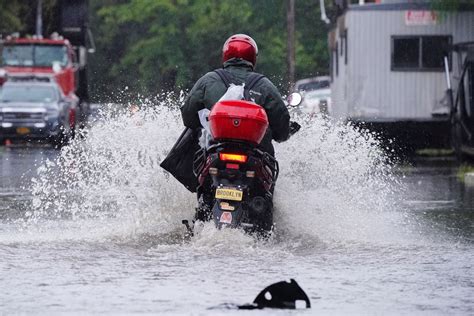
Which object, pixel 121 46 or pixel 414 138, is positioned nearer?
pixel 414 138

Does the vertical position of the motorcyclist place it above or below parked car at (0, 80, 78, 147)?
above

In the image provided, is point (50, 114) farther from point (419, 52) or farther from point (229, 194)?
point (229, 194)

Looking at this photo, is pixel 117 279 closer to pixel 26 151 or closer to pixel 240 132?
pixel 240 132

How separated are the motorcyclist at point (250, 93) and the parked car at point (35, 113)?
A: 29.6m

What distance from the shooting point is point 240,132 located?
39.5 feet

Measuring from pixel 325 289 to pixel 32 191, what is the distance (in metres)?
10.9

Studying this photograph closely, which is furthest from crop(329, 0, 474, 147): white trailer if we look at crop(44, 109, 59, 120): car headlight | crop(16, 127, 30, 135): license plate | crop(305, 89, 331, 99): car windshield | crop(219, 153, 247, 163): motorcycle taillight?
crop(305, 89, 331, 99): car windshield

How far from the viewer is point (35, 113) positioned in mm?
43938

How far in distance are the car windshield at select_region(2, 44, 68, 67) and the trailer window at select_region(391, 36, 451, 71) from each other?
16.8 m

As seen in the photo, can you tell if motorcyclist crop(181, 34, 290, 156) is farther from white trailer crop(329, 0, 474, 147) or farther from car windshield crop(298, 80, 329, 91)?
car windshield crop(298, 80, 329, 91)

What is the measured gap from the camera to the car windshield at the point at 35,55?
4841 cm

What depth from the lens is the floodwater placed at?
30.8 feet

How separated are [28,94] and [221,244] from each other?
3356 centimetres

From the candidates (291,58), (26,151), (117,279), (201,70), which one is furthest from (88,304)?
(201,70)
